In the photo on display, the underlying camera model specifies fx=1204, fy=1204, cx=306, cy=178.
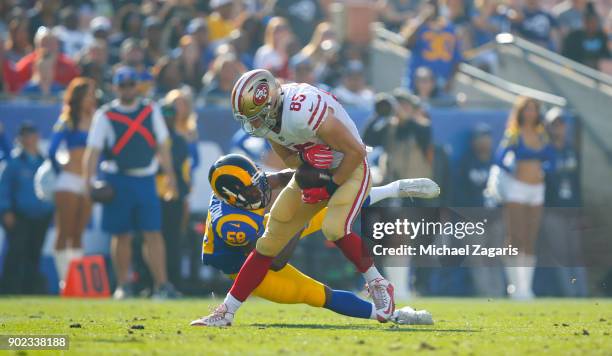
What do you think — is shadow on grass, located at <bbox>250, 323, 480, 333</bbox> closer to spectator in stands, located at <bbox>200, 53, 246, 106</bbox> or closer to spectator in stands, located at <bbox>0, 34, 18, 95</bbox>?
spectator in stands, located at <bbox>200, 53, 246, 106</bbox>

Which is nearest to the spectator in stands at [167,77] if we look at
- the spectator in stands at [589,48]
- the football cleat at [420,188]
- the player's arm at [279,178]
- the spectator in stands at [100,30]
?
the spectator in stands at [100,30]

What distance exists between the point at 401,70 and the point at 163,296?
5800 millimetres

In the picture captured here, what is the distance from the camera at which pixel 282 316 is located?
31.3 feet

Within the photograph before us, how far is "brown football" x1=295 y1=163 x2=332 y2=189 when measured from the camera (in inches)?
307

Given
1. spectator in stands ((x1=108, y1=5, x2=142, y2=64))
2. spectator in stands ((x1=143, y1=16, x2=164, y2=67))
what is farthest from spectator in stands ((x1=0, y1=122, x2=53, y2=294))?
spectator in stands ((x1=108, y1=5, x2=142, y2=64))

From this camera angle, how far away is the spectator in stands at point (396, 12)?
61.6 feet

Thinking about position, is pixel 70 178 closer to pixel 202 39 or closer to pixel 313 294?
pixel 202 39

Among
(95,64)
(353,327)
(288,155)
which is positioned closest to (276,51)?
(95,64)

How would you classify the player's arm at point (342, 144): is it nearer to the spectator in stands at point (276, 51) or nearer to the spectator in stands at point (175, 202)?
the spectator in stands at point (175, 202)

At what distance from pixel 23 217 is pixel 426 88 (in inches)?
202

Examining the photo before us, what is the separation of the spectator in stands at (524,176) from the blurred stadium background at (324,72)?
0.74 m

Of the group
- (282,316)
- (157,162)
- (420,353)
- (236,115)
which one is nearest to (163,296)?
(157,162)

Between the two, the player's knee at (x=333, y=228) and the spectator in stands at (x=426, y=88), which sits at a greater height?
the spectator in stands at (x=426, y=88)

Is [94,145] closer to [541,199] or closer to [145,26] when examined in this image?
[145,26]
